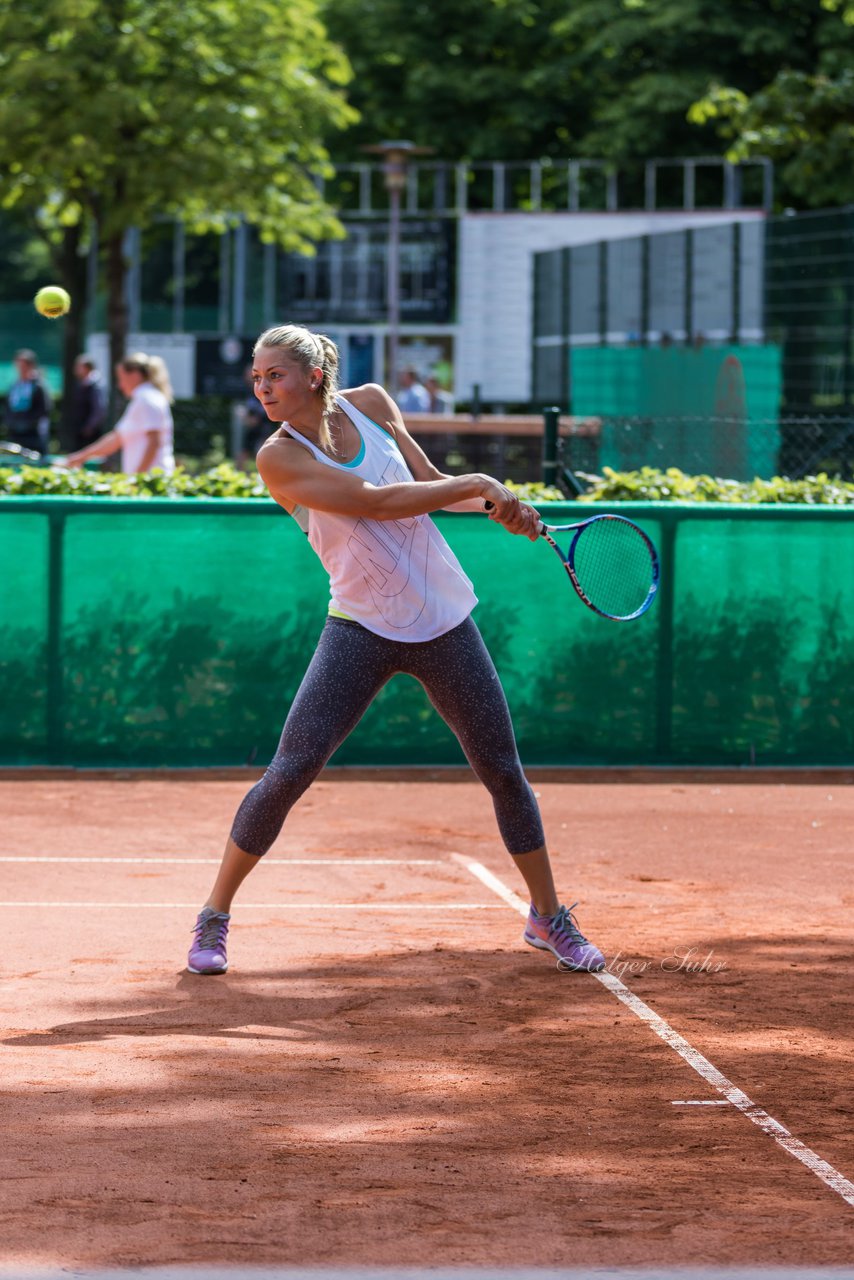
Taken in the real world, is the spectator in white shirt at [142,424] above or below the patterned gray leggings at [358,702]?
above

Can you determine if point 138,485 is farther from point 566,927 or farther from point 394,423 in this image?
point 566,927

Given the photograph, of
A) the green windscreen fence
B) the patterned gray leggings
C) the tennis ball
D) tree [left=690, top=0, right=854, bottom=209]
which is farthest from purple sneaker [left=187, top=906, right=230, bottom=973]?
tree [left=690, top=0, right=854, bottom=209]

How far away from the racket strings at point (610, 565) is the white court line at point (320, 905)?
1.21m

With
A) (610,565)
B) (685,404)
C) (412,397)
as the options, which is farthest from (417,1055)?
(412,397)

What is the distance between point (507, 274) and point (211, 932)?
1278 inches

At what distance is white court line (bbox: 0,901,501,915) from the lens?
7.45 metres

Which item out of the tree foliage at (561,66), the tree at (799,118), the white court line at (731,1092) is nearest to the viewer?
the white court line at (731,1092)

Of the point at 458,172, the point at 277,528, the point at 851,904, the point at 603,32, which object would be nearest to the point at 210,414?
the point at 458,172

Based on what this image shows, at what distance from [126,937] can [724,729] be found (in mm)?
4653

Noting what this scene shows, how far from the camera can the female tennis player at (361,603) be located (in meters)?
5.97

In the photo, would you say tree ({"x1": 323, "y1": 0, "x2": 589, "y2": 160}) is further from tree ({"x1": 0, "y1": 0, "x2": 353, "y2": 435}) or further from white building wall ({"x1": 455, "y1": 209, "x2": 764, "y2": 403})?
tree ({"x1": 0, "y1": 0, "x2": 353, "y2": 435})

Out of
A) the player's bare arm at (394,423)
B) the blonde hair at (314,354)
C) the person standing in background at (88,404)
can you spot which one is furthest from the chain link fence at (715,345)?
the blonde hair at (314,354)

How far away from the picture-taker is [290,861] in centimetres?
838

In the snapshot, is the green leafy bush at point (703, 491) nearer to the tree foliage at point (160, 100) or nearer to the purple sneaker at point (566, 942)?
the purple sneaker at point (566, 942)
